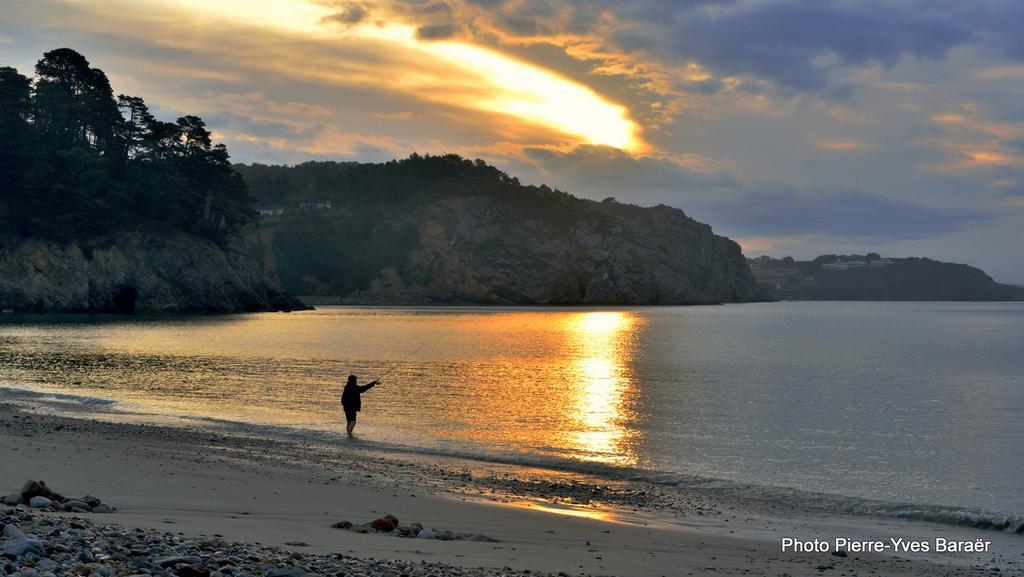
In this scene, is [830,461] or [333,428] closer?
[830,461]

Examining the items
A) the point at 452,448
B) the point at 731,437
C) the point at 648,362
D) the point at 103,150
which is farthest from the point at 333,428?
the point at 103,150

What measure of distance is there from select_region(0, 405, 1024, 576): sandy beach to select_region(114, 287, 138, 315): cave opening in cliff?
317 ft

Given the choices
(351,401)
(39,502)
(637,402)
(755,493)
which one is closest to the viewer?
(39,502)

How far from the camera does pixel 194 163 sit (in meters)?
134

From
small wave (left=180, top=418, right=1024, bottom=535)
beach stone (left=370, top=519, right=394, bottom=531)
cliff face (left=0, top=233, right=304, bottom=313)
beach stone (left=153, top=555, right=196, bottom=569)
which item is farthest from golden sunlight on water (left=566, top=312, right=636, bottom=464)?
cliff face (left=0, top=233, right=304, bottom=313)

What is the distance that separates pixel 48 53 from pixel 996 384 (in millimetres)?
126238

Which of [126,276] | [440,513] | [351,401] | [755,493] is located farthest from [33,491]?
[126,276]

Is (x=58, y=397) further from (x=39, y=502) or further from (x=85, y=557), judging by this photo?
(x=85, y=557)

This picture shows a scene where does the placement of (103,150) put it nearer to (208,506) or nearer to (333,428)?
(333,428)

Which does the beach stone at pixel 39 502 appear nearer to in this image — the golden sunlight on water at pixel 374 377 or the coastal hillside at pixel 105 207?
the golden sunlight on water at pixel 374 377

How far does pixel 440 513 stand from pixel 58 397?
2437 cm

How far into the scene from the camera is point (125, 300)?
110250mm

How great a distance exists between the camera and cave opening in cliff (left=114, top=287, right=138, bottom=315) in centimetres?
10925

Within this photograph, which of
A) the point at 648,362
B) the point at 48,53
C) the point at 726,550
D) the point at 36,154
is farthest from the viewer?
the point at 48,53
